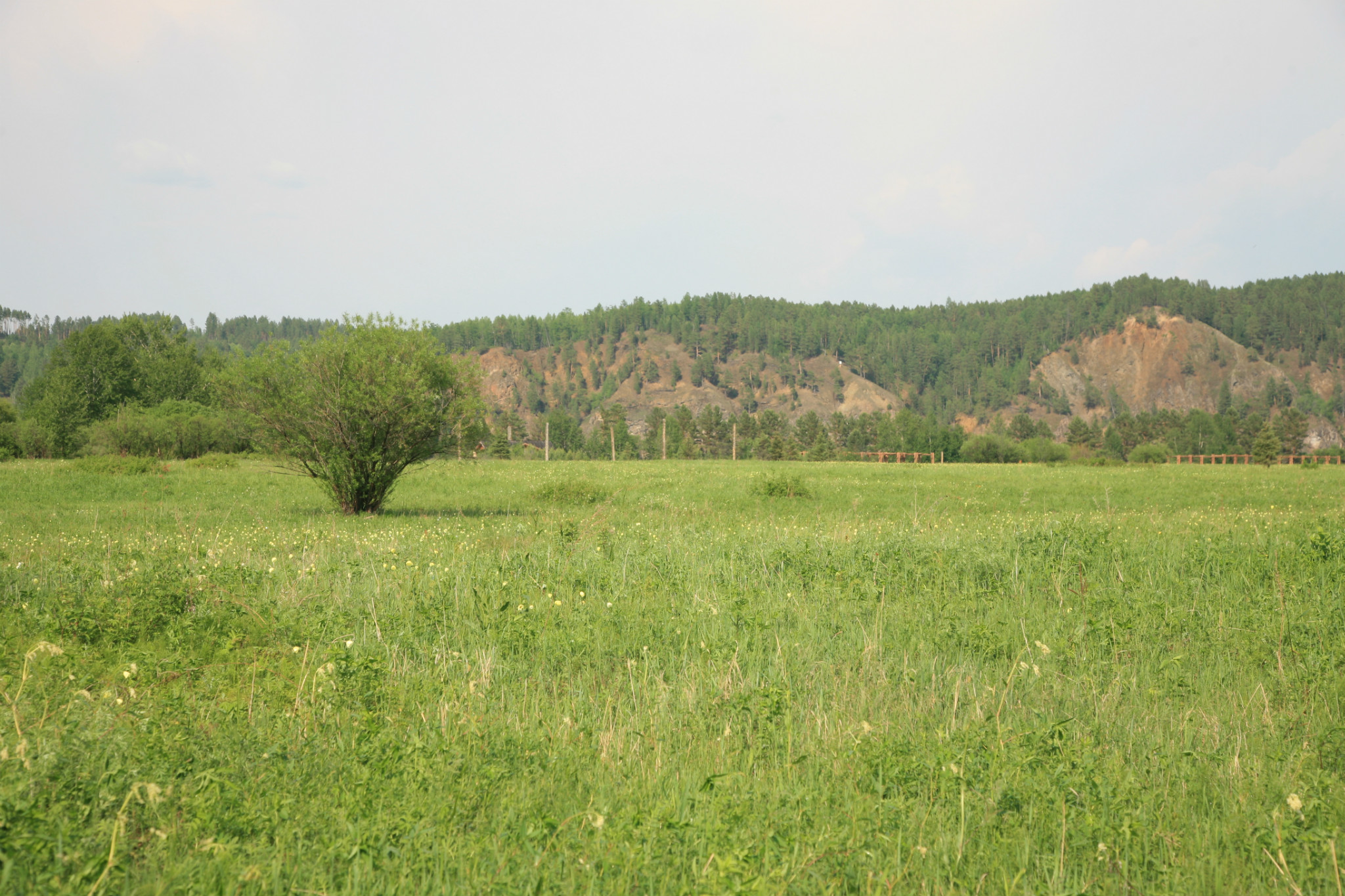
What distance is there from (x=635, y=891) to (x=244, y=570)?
6.68 m

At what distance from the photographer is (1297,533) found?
11086 mm

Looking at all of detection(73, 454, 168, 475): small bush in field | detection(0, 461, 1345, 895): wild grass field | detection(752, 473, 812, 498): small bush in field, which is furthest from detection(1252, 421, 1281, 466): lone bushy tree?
detection(73, 454, 168, 475): small bush in field

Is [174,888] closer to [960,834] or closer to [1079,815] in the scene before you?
[960,834]

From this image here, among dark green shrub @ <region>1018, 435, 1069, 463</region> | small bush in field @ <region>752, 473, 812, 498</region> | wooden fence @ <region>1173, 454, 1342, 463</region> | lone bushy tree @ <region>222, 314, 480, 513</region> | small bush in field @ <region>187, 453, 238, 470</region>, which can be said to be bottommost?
wooden fence @ <region>1173, 454, 1342, 463</region>

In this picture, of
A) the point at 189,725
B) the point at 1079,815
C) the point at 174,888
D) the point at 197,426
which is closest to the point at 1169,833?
the point at 1079,815

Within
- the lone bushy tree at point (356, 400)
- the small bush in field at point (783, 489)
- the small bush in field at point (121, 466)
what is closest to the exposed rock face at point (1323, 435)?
the small bush in field at point (783, 489)

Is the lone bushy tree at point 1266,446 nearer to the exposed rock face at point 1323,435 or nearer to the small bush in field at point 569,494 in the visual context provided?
the small bush in field at point 569,494

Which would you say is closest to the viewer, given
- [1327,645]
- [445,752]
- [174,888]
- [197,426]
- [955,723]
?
[174,888]

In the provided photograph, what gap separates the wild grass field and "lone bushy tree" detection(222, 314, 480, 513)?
8.36 metres

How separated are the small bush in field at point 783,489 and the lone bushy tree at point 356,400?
1307 centimetres

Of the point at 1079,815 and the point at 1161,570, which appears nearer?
the point at 1079,815

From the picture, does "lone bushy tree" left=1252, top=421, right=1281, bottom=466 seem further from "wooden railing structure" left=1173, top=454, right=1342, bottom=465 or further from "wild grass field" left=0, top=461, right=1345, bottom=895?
"wild grass field" left=0, top=461, right=1345, bottom=895

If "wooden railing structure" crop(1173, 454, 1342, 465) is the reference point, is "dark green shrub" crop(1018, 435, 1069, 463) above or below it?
above

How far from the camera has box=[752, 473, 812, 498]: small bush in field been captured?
94.9 feet
